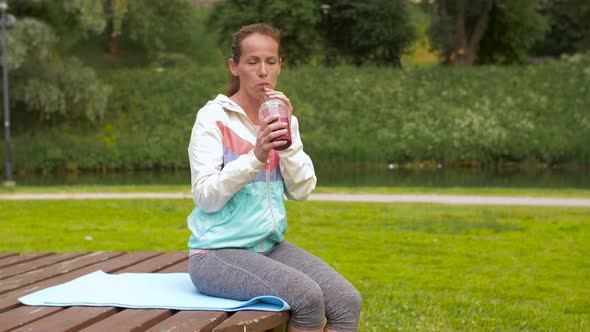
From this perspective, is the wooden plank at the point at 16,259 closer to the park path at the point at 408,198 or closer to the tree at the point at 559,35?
the park path at the point at 408,198

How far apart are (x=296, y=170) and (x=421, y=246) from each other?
188 inches

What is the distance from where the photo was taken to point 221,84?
3172 cm

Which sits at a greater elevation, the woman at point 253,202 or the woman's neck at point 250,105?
the woman's neck at point 250,105

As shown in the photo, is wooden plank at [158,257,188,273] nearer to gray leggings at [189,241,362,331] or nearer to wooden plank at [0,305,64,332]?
gray leggings at [189,241,362,331]

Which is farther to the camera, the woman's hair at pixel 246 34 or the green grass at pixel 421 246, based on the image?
the green grass at pixel 421 246

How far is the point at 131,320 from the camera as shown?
9.40 ft

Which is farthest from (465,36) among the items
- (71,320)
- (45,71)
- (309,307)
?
(71,320)

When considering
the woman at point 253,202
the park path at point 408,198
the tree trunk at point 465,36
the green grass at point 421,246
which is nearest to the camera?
the woman at point 253,202

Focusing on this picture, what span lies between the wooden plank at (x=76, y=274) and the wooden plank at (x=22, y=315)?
92 mm

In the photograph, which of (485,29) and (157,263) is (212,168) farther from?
(485,29)

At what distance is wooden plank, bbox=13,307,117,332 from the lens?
9.17 ft

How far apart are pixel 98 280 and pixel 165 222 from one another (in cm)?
611

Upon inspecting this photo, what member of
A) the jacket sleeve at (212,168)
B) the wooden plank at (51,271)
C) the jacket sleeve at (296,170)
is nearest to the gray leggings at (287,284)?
the jacket sleeve at (212,168)

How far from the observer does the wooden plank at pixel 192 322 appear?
275 cm
